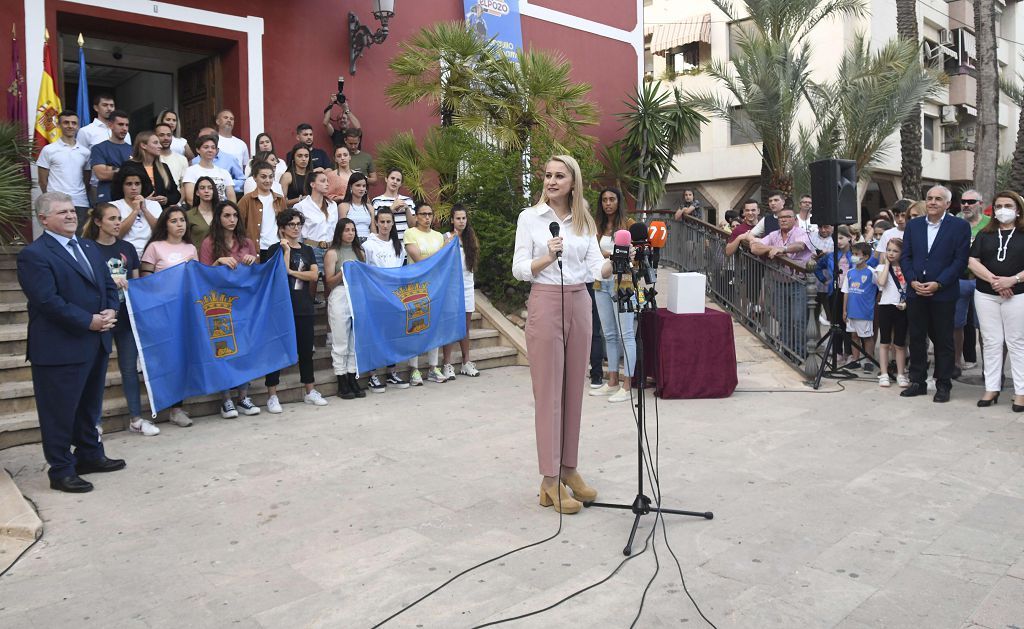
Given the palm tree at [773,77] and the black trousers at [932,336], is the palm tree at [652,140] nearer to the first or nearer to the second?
the palm tree at [773,77]

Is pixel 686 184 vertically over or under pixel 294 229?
over

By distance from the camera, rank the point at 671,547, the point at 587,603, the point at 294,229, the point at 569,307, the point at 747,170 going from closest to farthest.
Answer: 1. the point at 587,603
2. the point at 671,547
3. the point at 569,307
4. the point at 294,229
5. the point at 747,170

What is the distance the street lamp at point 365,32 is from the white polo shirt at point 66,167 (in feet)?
15.6

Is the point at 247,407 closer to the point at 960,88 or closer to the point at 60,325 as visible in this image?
the point at 60,325

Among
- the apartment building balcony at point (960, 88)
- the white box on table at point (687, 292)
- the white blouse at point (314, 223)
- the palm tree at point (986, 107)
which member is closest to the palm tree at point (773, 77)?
the palm tree at point (986, 107)

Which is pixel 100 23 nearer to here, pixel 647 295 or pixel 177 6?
pixel 177 6

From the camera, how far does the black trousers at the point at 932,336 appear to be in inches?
304

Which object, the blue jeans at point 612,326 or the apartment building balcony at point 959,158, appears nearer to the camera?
the blue jeans at point 612,326

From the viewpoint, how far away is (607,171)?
14.9m

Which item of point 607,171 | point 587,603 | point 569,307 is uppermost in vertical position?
point 607,171

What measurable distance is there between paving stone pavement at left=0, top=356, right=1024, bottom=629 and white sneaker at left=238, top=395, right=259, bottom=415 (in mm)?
262

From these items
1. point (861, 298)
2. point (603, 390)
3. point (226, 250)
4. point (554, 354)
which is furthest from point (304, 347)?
point (861, 298)

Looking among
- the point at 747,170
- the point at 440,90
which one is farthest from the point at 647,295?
the point at 747,170

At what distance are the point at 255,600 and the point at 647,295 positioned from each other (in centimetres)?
269
